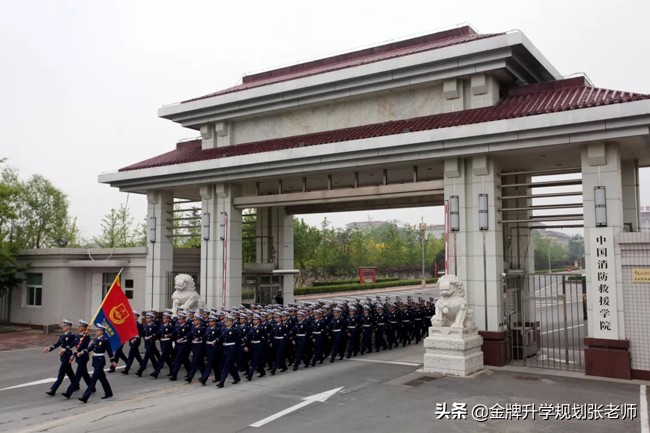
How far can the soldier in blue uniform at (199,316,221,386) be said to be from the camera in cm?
1034

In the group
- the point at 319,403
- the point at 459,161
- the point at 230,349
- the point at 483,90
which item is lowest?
the point at 319,403

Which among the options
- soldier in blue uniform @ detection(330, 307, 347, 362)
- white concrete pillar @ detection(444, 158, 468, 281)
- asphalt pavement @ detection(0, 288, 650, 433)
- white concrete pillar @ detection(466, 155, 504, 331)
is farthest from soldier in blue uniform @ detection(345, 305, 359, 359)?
white concrete pillar @ detection(466, 155, 504, 331)

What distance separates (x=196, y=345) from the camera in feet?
35.0

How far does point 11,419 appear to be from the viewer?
8.21 m

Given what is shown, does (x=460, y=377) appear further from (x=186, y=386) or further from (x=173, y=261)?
(x=173, y=261)

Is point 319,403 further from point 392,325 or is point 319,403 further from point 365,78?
point 365,78

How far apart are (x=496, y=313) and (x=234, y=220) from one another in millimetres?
8268

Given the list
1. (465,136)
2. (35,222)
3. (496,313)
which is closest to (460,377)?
(496,313)

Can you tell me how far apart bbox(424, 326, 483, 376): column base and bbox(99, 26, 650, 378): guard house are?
2.21 ft

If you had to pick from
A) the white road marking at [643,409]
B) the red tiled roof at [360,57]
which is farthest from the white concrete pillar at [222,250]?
the white road marking at [643,409]

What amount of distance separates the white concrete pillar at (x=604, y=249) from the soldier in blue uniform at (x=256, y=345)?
22.0 ft

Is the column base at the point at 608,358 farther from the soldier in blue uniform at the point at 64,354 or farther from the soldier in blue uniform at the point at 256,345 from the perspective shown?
the soldier in blue uniform at the point at 64,354

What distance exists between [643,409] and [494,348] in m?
3.59

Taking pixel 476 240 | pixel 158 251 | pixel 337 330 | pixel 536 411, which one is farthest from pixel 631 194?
pixel 158 251
